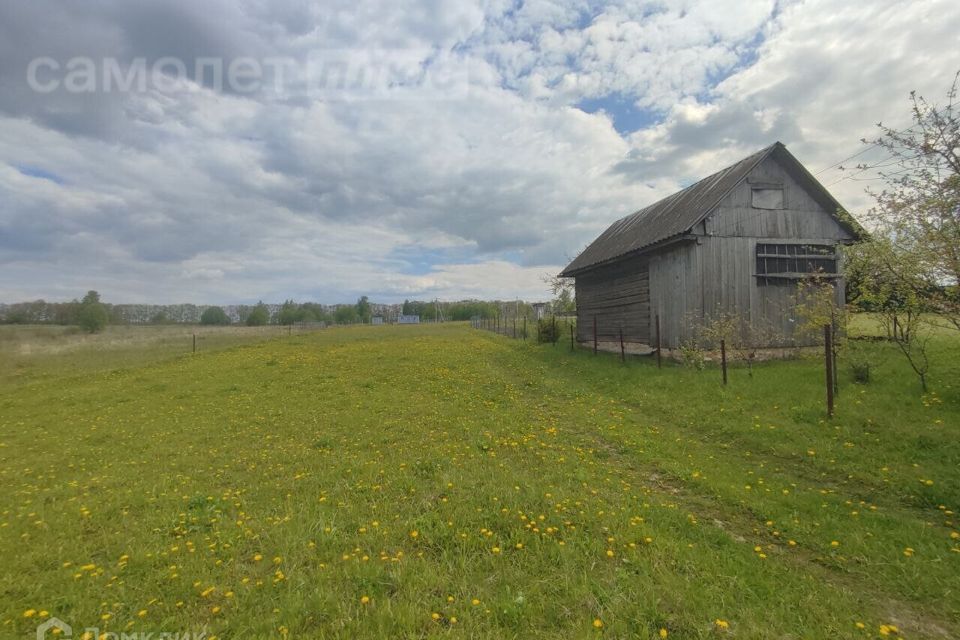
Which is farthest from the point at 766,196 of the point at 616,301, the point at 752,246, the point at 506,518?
the point at 506,518

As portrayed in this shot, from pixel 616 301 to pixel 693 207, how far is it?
5.63 m

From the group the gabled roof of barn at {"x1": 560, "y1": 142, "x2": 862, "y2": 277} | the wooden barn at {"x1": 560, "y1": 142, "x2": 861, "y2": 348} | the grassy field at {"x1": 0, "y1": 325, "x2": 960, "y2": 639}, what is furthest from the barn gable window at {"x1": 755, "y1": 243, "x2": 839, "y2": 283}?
the grassy field at {"x1": 0, "y1": 325, "x2": 960, "y2": 639}

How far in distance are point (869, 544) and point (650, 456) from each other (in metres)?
3.06

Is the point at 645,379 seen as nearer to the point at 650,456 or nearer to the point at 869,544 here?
the point at 650,456

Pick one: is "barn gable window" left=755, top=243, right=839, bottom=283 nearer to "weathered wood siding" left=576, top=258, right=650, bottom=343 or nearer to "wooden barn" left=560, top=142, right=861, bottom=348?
"wooden barn" left=560, top=142, right=861, bottom=348

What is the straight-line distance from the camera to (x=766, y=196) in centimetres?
1584

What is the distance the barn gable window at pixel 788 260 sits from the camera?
51.6ft

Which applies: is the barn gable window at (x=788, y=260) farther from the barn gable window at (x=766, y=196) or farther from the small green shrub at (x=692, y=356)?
the small green shrub at (x=692, y=356)

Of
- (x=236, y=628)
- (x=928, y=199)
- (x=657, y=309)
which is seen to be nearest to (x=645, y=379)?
(x=657, y=309)

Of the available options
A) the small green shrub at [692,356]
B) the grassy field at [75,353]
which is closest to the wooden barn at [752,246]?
the small green shrub at [692,356]

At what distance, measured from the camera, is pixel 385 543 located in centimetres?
451

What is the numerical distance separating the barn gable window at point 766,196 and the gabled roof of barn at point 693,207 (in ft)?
2.77

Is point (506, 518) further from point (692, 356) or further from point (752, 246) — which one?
point (752, 246)

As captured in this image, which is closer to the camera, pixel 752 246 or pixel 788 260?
pixel 752 246
